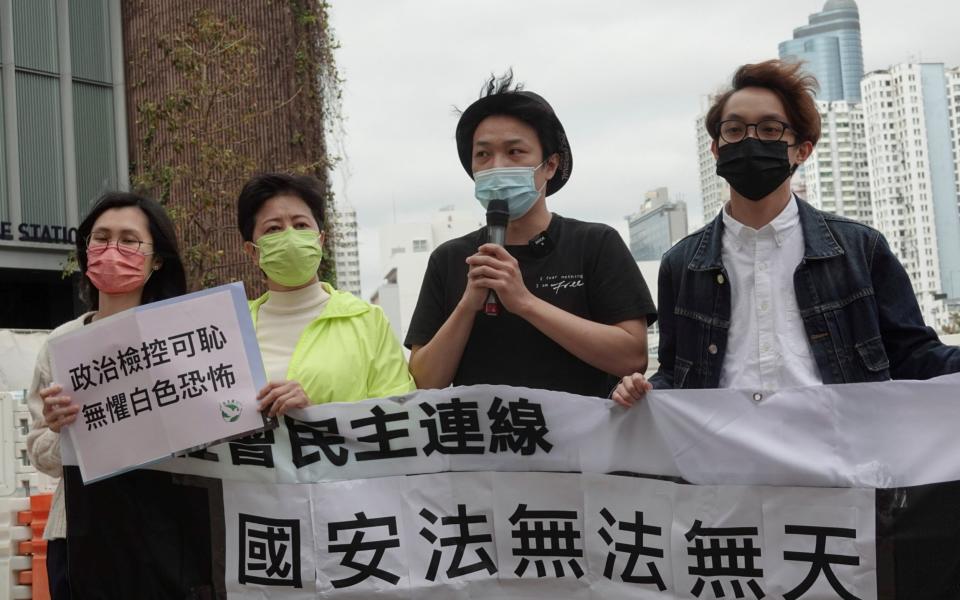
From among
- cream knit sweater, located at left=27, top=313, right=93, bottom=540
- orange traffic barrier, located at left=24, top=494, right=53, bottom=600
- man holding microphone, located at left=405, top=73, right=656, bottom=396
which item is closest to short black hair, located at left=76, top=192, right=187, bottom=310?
cream knit sweater, located at left=27, top=313, right=93, bottom=540

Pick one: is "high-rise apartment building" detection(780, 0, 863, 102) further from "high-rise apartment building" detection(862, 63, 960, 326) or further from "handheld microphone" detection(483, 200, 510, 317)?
"handheld microphone" detection(483, 200, 510, 317)

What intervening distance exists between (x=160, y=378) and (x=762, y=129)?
1984mm

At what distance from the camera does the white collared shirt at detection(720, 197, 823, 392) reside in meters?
3.28

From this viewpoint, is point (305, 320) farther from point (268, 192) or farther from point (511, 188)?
point (511, 188)

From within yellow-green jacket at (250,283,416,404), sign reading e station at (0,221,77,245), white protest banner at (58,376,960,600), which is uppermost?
sign reading e station at (0,221,77,245)

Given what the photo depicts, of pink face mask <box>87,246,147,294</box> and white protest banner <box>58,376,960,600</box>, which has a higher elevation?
pink face mask <box>87,246,147,294</box>

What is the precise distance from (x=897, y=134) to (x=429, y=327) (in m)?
86.6

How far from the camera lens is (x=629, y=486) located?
3354 mm

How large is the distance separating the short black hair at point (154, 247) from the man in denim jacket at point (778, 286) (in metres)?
1.55

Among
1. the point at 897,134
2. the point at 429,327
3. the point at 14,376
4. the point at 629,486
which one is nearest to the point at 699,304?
the point at 629,486

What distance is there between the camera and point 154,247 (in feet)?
12.2

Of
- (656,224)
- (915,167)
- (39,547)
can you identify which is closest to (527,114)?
(39,547)

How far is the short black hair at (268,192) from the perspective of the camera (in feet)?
12.1

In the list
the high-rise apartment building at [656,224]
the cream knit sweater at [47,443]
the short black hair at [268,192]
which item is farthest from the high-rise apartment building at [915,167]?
the cream knit sweater at [47,443]
